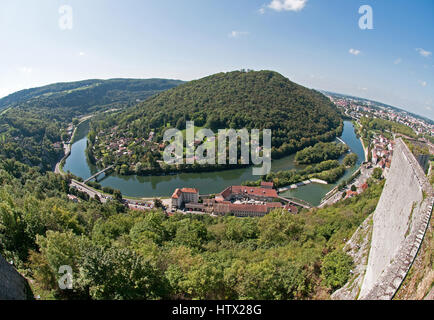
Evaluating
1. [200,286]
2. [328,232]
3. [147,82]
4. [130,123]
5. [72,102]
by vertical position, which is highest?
[147,82]

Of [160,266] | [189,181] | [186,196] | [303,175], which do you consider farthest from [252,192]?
[160,266]

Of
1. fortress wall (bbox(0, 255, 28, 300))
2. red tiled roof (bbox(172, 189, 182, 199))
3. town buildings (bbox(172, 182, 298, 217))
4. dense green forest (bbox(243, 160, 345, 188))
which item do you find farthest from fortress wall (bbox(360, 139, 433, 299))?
dense green forest (bbox(243, 160, 345, 188))

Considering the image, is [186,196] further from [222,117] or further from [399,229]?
[222,117]

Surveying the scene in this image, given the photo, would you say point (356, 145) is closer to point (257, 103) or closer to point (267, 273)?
point (257, 103)

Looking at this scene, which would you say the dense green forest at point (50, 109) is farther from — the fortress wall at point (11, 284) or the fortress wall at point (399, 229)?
the fortress wall at point (399, 229)
